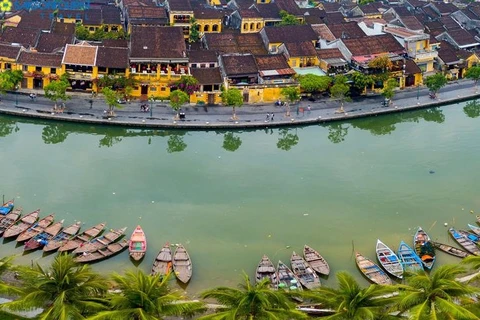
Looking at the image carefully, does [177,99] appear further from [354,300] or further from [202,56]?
[354,300]

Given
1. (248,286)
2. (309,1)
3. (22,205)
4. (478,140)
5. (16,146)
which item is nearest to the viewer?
(248,286)

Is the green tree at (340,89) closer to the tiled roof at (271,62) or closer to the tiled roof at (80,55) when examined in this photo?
the tiled roof at (271,62)

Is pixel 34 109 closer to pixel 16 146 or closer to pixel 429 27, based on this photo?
pixel 16 146

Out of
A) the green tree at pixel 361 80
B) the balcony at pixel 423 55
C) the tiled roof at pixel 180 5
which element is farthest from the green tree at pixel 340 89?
the tiled roof at pixel 180 5

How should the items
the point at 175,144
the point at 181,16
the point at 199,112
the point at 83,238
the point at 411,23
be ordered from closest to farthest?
the point at 83,238 → the point at 175,144 → the point at 199,112 → the point at 181,16 → the point at 411,23

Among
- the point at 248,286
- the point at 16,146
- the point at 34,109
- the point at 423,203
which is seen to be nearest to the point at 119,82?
the point at 34,109

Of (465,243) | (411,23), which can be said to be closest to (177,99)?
(465,243)
